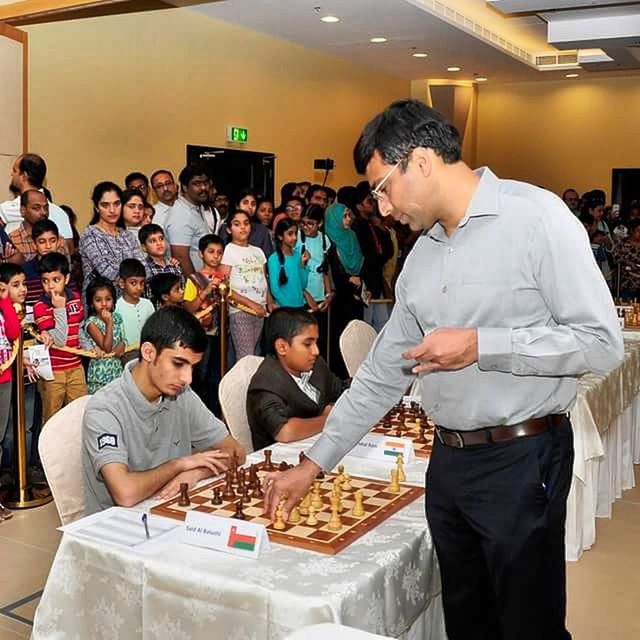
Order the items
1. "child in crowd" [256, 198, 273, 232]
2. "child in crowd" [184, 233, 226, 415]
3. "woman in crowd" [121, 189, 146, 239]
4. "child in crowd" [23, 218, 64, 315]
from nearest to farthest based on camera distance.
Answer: "child in crowd" [23, 218, 64, 315] < "child in crowd" [184, 233, 226, 415] < "woman in crowd" [121, 189, 146, 239] < "child in crowd" [256, 198, 273, 232]

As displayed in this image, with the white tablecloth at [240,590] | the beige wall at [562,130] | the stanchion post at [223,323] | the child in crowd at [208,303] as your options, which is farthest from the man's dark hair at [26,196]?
the beige wall at [562,130]

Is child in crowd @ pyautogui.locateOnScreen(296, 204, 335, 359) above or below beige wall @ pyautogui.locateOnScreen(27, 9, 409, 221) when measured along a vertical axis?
below

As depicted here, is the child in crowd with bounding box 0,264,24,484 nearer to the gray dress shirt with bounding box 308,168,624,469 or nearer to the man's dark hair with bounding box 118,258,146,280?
the man's dark hair with bounding box 118,258,146,280

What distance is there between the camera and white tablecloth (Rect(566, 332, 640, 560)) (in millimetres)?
3336

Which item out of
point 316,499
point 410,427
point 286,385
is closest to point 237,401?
point 286,385

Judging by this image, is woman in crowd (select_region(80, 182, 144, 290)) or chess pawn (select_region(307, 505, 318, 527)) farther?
woman in crowd (select_region(80, 182, 144, 290))

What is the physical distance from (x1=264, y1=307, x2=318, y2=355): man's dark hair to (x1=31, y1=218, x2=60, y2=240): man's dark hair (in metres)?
1.81

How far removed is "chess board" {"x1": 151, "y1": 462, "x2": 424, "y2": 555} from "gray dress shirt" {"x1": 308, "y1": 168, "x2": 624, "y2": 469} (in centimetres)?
32

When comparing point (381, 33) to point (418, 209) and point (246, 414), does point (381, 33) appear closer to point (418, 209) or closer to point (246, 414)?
point (246, 414)

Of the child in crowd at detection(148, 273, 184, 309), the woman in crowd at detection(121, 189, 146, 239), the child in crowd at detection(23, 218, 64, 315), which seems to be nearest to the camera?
the child in crowd at detection(23, 218, 64, 315)

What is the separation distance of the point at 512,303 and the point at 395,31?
6.97 m

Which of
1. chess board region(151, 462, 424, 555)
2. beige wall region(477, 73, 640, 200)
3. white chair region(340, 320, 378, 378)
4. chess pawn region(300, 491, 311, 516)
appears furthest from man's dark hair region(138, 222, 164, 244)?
beige wall region(477, 73, 640, 200)

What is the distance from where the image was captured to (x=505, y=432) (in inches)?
65.5

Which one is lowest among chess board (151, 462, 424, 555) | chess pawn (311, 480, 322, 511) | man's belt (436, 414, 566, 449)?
chess board (151, 462, 424, 555)
